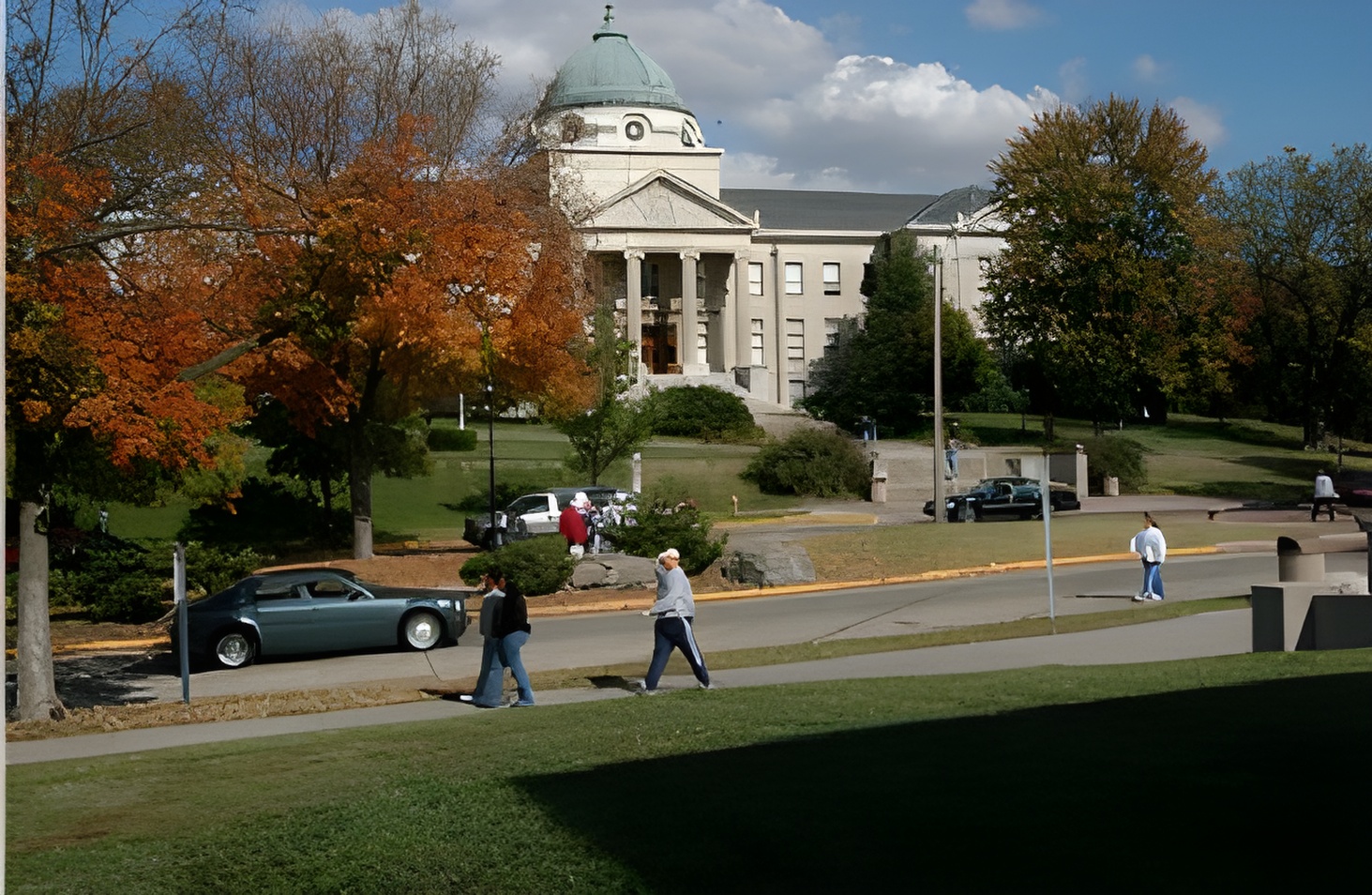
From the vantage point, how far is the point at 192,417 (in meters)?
18.5

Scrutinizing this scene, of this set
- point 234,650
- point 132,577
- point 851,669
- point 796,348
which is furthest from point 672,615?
point 796,348

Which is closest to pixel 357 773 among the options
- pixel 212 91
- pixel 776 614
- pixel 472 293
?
pixel 776 614

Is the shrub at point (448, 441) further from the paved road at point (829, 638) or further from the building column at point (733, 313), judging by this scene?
the building column at point (733, 313)

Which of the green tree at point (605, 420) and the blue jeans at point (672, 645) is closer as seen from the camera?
the blue jeans at point (672, 645)

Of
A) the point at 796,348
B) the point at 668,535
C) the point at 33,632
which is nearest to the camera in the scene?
the point at 33,632

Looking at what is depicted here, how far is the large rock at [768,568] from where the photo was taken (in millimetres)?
28031

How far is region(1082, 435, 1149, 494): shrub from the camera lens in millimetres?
50688

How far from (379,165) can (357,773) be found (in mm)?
20492

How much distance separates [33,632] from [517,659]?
5794mm

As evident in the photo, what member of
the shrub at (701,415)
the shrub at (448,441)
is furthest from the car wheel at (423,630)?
the shrub at (701,415)

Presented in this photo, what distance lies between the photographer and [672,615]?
1434 centimetres

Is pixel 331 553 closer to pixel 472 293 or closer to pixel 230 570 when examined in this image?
pixel 230 570

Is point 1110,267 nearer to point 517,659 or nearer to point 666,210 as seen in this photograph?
point 666,210

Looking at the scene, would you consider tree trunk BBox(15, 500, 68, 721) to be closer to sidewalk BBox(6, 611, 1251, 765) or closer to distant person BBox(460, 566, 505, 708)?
sidewalk BBox(6, 611, 1251, 765)
